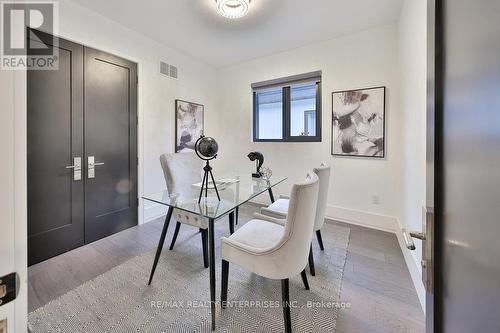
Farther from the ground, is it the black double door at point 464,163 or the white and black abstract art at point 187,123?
the white and black abstract art at point 187,123

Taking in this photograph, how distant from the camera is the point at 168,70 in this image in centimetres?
338

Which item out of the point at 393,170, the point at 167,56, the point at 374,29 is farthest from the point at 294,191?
the point at 167,56

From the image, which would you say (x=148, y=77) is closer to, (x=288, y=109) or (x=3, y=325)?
(x=288, y=109)

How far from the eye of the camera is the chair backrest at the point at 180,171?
218 cm

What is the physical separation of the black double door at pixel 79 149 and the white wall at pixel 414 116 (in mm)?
3208

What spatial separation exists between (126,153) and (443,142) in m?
3.20

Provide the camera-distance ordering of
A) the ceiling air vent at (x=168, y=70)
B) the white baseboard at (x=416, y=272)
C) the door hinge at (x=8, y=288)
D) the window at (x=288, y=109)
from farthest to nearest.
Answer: the window at (x=288, y=109), the ceiling air vent at (x=168, y=70), the white baseboard at (x=416, y=272), the door hinge at (x=8, y=288)

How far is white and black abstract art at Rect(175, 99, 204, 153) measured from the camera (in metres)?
3.56

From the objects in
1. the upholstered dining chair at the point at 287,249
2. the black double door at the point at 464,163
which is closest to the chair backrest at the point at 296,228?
the upholstered dining chair at the point at 287,249

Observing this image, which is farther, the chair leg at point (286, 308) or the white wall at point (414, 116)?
the white wall at point (414, 116)

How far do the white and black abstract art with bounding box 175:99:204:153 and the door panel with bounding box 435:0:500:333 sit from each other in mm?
3459

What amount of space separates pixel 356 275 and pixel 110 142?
10.3 ft

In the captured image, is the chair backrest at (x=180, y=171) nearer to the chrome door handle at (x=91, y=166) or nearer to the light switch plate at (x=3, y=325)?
the chrome door handle at (x=91, y=166)

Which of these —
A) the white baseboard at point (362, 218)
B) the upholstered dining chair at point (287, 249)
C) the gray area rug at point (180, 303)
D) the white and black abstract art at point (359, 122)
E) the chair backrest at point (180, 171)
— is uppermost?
the white and black abstract art at point (359, 122)
